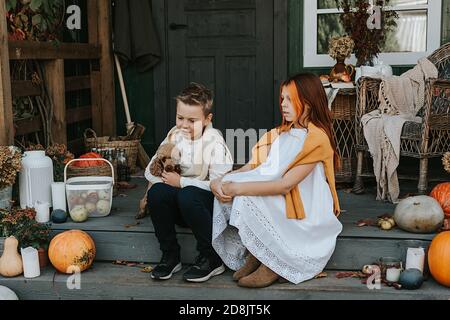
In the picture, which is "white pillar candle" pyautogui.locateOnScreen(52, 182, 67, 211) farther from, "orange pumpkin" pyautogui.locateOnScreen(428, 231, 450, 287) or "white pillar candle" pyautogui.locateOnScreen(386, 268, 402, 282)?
"orange pumpkin" pyautogui.locateOnScreen(428, 231, 450, 287)

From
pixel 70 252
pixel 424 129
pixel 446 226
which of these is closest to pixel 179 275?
pixel 70 252

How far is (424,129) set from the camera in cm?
382

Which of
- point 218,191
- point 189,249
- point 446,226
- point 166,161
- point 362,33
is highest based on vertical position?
point 362,33

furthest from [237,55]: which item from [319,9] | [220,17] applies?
[319,9]

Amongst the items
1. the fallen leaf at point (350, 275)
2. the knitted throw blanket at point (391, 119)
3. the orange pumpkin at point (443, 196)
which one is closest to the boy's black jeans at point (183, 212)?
the fallen leaf at point (350, 275)

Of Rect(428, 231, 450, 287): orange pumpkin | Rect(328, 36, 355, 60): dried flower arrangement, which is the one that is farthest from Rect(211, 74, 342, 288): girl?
Rect(328, 36, 355, 60): dried flower arrangement

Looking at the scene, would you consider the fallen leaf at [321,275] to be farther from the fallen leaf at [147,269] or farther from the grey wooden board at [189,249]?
the fallen leaf at [147,269]

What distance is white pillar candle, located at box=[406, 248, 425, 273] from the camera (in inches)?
118

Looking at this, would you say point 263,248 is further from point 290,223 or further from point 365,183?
point 365,183

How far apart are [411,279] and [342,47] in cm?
216

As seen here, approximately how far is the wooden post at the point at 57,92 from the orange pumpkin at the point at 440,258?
278 centimetres

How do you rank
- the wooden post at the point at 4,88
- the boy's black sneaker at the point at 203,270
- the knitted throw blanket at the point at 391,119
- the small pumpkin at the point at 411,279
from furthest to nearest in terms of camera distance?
the knitted throw blanket at the point at 391,119
the wooden post at the point at 4,88
the boy's black sneaker at the point at 203,270
the small pumpkin at the point at 411,279

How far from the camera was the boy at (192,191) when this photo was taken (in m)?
3.01

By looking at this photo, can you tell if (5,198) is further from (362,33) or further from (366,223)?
(362,33)
